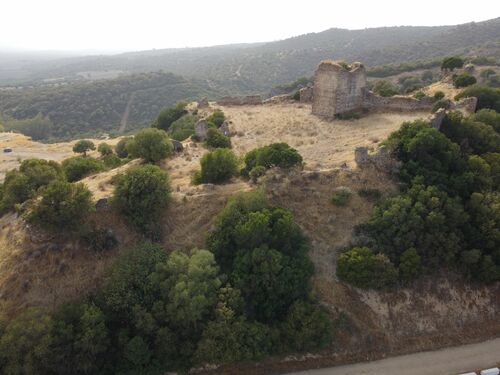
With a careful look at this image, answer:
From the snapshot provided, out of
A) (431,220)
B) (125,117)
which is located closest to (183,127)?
(431,220)

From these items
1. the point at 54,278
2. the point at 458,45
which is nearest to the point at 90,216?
the point at 54,278

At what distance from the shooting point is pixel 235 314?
19266 millimetres

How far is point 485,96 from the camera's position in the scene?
35031mm

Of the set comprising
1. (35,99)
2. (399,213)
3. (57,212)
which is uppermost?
(57,212)

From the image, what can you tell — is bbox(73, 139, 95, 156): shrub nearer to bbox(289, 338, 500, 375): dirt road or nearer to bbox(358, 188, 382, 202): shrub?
bbox(358, 188, 382, 202): shrub

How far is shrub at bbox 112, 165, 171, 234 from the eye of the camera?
22156 mm

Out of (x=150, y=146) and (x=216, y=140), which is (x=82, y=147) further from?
(x=216, y=140)

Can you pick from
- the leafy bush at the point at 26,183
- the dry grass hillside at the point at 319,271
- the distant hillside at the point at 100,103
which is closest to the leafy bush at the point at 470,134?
the dry grass hillside at the point at 319,271

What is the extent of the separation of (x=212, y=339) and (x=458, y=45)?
126321 mm

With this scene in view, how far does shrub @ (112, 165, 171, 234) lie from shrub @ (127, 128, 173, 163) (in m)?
6.12

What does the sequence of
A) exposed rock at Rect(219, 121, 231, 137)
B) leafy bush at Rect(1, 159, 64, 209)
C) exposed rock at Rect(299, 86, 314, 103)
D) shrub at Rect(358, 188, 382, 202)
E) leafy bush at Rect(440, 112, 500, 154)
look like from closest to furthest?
leafy bush at Rect(1, 159, 64, 209), shrub at Rect(358, 188, 382, 202), leafy bush at Rect(440, 112, 500, 154), exposed rock at Rect(219, 121, 231, 137), exposed rock at Rect(299, 86, 314, 103)

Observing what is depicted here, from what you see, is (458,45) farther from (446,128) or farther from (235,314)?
(235,314)

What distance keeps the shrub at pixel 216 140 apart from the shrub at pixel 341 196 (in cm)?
1127

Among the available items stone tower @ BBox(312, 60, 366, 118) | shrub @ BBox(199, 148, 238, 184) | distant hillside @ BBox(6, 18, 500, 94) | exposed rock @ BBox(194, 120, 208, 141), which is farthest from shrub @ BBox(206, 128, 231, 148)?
distant hillside @ BBox(6, 18, 500, 94)
